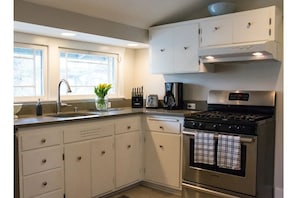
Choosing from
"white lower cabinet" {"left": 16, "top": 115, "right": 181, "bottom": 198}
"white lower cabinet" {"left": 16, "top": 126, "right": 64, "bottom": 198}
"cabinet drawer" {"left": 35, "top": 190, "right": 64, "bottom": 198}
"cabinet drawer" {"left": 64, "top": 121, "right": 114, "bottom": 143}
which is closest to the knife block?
"white lower cabinet" {"left": 16, "top": 115, "right": 181, "bottom": 198}

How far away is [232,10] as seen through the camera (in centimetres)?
319

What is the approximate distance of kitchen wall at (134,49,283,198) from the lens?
9.95 feet

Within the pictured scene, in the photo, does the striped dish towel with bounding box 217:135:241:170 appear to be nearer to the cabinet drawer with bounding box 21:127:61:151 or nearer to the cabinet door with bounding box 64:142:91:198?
the cabinet door with bounding box 64:142:91:198

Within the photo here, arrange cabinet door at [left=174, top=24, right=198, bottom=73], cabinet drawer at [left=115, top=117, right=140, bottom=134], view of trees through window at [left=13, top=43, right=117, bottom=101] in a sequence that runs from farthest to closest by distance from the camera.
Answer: cabinet door at [left=174, top=24, right=198, bottom=73] → cabinet drawer at [left=115, top=117, right=140, bottom=134] → view of trees through window at [left=13, top=43, right=117, bottom=101]

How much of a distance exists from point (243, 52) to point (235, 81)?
2.07 feet

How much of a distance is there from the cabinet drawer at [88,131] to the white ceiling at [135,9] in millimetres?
1243

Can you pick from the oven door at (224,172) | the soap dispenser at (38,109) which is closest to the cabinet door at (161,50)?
the oven door at (224,172)

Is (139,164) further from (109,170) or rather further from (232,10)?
→ (232,10)

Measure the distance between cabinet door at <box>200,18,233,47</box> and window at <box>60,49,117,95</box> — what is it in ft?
4.78

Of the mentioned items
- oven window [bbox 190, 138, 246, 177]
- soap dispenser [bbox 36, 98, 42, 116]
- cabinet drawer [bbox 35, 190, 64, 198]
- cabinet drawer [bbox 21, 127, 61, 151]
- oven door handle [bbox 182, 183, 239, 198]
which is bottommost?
oven door handle [bbox 182, 183, 239, 198]

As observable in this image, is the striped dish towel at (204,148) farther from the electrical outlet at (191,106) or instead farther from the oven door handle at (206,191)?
the electrical outlet at (191,106)

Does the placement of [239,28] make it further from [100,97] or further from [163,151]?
[100,97]

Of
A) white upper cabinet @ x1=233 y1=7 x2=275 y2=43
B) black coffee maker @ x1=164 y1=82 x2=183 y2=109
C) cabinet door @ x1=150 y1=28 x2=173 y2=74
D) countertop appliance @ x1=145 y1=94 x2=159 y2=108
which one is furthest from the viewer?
countertop appliance @ x1=145 y1=94 x2=159 y2=108

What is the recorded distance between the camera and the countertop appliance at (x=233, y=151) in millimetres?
2594
